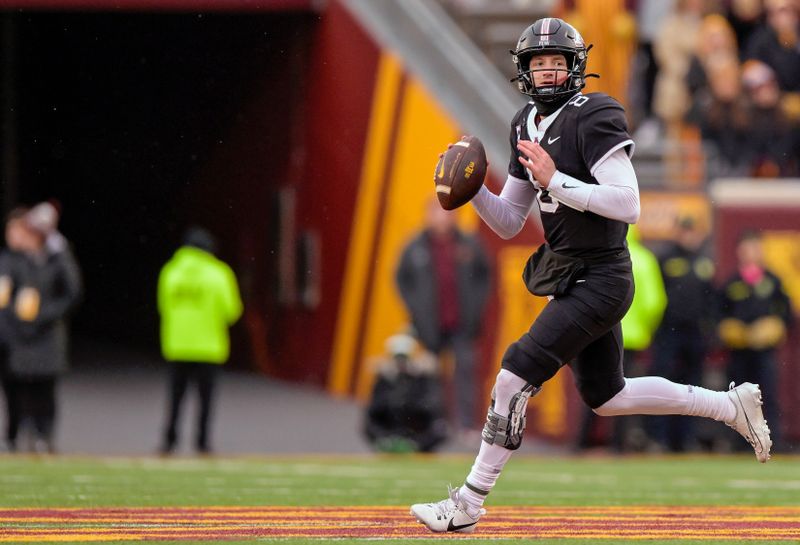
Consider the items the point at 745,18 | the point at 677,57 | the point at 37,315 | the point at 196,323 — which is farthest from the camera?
the point at 745,18

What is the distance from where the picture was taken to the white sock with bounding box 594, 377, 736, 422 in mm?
7020

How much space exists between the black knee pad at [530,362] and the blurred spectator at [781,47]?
10236 mm

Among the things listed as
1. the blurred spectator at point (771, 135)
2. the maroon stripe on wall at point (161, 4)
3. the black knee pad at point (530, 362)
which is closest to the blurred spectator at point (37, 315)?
the maroon stripe on wall at point (161, 4)

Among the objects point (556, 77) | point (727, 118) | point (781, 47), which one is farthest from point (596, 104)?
point (781, 47)

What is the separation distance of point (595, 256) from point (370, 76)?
10864 mm

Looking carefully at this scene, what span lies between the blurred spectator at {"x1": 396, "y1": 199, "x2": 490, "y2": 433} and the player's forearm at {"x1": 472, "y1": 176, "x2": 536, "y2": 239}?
7510mm

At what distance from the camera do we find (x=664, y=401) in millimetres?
7109

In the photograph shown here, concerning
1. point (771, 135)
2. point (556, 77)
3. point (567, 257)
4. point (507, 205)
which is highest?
point (771, 135)

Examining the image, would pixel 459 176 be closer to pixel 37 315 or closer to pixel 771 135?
pixel 37 315

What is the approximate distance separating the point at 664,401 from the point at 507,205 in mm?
1040

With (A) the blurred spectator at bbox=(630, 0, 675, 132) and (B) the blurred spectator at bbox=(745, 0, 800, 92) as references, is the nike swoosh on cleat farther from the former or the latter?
(A) the blurred spectator at bbox=(630, 0, 675, 132)

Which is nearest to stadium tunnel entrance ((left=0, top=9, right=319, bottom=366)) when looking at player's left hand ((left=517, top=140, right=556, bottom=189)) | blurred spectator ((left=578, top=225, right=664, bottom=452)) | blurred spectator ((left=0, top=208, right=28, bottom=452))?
blurred spectator ((left=0, top=208, right=28, bottom=452))

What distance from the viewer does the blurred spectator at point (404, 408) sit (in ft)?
45.4

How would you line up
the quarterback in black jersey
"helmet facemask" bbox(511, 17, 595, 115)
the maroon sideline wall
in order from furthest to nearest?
the maroon sideline wall, "helmet facemask" bbox(511, 17, 595, 115), the quarterback in black jersey
